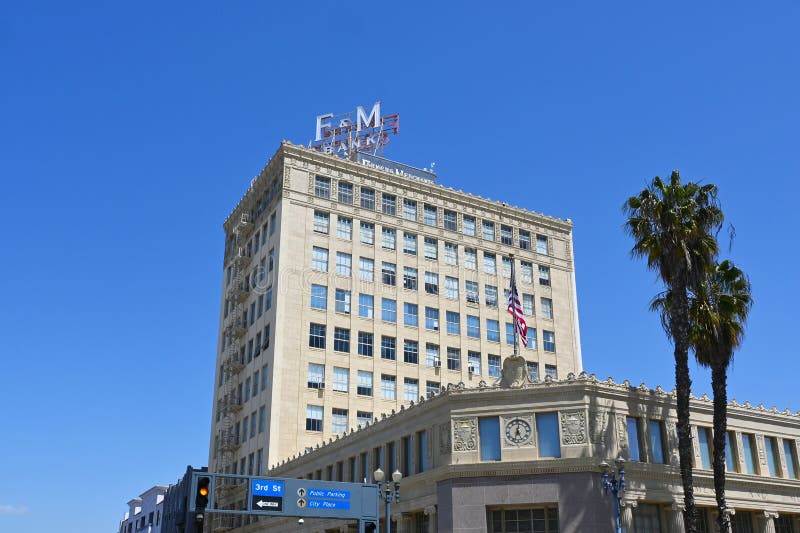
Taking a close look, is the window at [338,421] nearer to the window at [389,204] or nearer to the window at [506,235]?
the window at [389,204]

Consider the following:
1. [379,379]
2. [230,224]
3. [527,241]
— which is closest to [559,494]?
[379,379]

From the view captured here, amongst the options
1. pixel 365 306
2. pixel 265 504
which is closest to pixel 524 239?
pixel 365 306

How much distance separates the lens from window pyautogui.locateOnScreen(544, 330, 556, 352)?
78438mm

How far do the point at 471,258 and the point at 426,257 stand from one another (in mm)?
4999

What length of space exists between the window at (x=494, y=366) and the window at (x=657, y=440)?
33631 millimetres

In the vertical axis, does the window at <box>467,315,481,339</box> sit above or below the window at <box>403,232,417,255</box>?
Result: below

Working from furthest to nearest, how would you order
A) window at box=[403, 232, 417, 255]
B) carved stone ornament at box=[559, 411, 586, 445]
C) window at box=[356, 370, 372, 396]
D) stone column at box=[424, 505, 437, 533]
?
window at box=[403, 232, 417, 255] < window at box=[356, 370, 372, 396] < stone column at box=[424, 505, 437, 533] < carved stone ornament at box=[559, 411, 586, 445]

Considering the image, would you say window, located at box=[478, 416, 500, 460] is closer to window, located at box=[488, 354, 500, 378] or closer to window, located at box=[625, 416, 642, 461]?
window, located at box=[625, 416, 642, 461]

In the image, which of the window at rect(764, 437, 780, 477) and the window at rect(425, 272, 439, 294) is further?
the window at rect(425, 272, 439, 294)

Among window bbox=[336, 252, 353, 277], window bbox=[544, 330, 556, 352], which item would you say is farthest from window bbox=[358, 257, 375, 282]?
window bbox=[544, 330, 556, 352]

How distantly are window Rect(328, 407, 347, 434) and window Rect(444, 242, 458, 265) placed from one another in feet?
59.9

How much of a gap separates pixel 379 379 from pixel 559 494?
3369cm

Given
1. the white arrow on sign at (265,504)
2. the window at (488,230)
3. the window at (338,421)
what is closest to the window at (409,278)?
the window at (488,230)

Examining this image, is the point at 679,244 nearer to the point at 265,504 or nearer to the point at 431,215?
the point at 265,504
